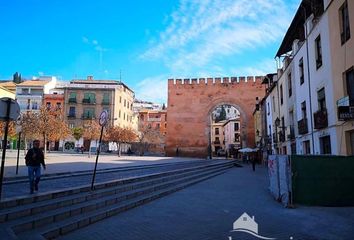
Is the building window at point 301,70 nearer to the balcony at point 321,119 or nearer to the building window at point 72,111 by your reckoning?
the balcony at point 321,119

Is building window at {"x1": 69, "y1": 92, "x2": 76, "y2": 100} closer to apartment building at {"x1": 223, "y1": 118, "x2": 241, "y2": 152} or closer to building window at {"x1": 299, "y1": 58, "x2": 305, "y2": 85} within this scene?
apartment building at {"x1": 223, "y1": 118, "x2": 241, "y2": 152}

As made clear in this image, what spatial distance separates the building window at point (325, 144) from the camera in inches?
551

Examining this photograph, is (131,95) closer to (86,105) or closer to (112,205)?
(86,105)

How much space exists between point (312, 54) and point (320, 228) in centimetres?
1128

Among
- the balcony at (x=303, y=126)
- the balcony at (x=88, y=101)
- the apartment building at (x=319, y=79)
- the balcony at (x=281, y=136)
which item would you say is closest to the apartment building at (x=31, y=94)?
the balcony at (x=88, y=101)

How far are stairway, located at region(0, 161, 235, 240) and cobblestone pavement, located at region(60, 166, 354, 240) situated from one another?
0.80 feet

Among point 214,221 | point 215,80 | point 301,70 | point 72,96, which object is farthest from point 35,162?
point 72,96

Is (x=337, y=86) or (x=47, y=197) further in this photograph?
(x=337, y=86)

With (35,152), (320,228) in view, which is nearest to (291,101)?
(320,228)

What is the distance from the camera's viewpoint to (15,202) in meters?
6.18

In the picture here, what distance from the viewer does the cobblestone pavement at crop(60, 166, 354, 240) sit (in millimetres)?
5840

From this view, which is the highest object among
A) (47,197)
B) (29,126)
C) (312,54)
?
(312,54)

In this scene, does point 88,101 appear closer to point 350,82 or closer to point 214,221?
point 350,82

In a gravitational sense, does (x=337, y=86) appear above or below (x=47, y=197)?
above
